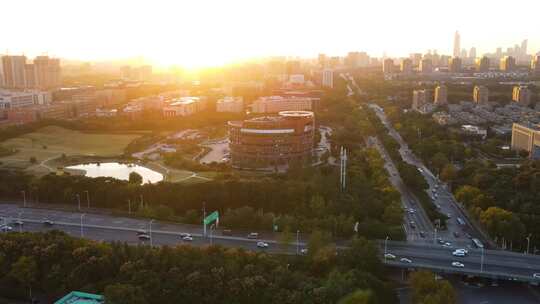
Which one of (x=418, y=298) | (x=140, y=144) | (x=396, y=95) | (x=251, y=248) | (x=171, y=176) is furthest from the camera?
(x=396, y=95)

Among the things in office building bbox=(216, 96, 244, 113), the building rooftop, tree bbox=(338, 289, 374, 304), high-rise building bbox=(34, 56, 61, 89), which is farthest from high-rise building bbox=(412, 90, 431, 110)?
the building rooftop

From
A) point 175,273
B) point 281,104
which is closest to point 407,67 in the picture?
point 281,104

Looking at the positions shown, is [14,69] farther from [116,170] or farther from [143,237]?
[143,237]

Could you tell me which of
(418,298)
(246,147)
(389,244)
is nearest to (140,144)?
(246,147)

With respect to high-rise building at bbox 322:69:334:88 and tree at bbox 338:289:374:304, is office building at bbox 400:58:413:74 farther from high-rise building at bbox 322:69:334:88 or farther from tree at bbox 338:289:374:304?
tree at bbox 338:289:374:304

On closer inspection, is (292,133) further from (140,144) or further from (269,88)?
(269,88)

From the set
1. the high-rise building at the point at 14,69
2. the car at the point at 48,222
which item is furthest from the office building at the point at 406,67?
the car at the point at 48,222

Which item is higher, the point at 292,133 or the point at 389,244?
the point at 292,133
